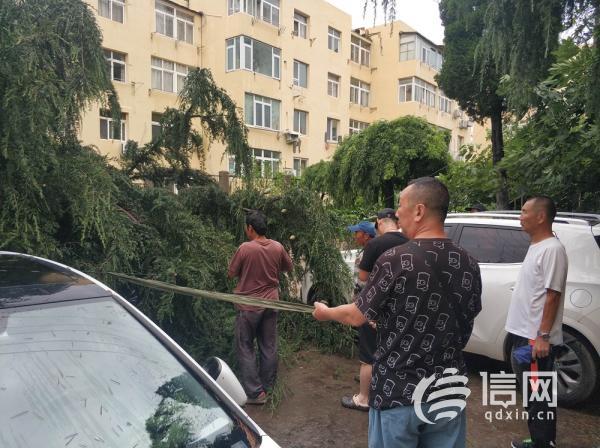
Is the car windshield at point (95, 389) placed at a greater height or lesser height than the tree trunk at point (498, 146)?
lesser

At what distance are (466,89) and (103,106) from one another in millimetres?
7885

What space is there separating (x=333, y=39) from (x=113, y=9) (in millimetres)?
13212

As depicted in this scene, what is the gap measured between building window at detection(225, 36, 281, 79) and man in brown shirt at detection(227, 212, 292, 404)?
1907 centimetres

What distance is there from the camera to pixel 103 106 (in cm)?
477

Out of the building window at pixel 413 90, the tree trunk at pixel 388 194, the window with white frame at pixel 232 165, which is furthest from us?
the building window at pixel 413 90

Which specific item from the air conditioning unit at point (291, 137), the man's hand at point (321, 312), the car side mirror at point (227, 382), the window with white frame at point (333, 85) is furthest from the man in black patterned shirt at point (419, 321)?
the window with white frame at point (333, 85)

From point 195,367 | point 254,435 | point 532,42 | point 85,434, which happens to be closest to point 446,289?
point 254,435

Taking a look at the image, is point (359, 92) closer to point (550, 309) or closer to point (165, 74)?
point (165, 74)

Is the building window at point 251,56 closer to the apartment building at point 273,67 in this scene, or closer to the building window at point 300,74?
the apartment building at point 273,67

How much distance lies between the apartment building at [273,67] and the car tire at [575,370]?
38.1 ft

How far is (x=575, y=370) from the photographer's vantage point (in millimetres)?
4156

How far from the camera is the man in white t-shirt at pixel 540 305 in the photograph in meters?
3.08

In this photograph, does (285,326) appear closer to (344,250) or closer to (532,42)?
(344,250)

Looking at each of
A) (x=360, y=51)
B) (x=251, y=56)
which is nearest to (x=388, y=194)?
(x=251, y=56)
